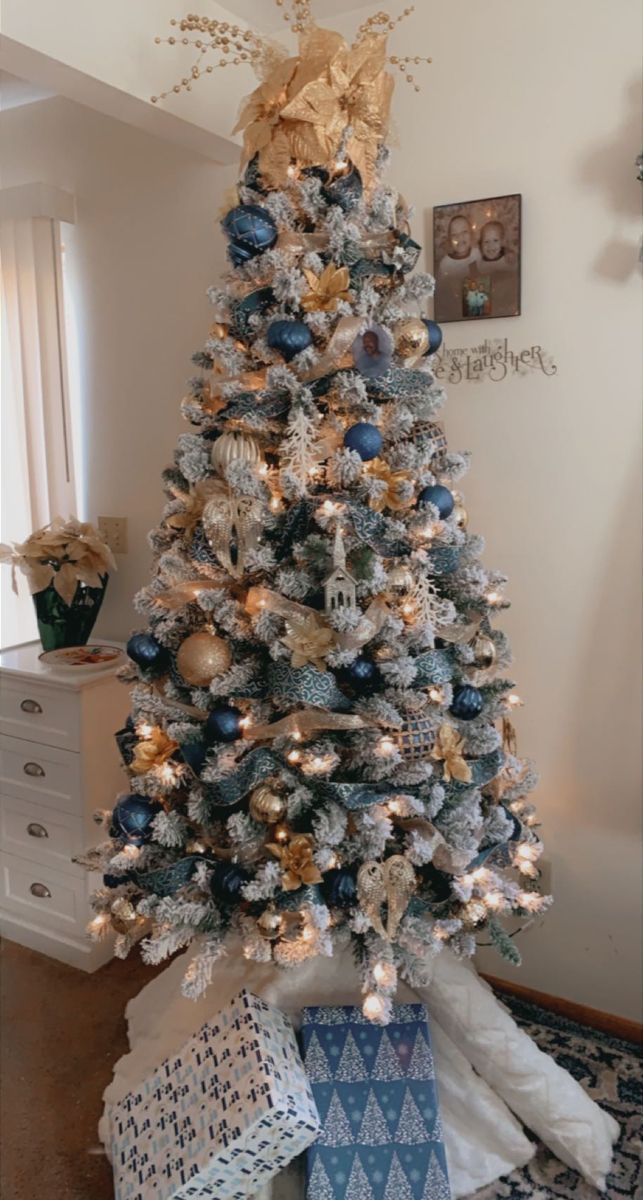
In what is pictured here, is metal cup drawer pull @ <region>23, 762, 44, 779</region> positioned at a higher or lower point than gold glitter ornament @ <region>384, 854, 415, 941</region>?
lower

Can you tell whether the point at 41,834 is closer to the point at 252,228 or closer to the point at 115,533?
the point at 115,533

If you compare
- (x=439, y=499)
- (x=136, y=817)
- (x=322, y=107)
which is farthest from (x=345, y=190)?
(x=136, y=817)

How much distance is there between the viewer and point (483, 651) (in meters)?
1.42

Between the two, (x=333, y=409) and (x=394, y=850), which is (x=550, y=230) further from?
(x=394, y=850)

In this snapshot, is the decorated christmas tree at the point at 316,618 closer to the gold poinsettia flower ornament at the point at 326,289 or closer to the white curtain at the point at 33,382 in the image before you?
the gold poinsettia flower ornament at the point at 326,289

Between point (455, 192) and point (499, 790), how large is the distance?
124 centimetres

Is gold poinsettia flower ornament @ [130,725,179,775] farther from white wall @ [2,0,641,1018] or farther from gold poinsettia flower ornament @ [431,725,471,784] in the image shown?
white wall @ [2,0,641,1018]

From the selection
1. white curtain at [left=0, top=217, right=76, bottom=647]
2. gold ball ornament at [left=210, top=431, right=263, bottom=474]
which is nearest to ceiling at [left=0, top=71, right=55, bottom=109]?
white curtain at [left=0, top=217, right=76, bottom=647]

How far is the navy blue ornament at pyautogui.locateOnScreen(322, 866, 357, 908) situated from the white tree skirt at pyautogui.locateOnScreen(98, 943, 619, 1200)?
0.28 metres

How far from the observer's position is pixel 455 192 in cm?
174

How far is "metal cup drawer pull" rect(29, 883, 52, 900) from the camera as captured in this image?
2.12m

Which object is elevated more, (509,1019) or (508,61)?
(508,61)

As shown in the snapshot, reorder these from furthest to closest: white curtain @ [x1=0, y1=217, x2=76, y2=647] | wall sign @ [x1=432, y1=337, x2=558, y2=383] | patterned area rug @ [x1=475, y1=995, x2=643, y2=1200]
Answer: white curtain @ [x1=0, y1=217, x2=76, y2=647], wall sign @ [x1=432, y1=337, x2=558, y2=383], patterned area rug @ [x1=475, y1=995, x2=643, y2=1200]

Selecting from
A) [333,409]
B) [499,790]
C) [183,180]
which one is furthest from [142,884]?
[183,180]
